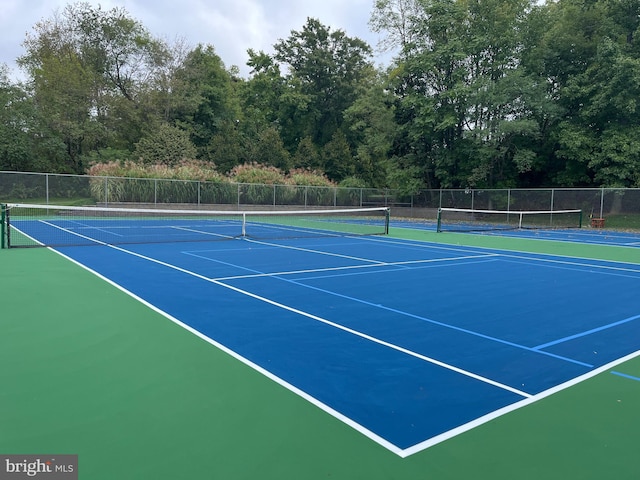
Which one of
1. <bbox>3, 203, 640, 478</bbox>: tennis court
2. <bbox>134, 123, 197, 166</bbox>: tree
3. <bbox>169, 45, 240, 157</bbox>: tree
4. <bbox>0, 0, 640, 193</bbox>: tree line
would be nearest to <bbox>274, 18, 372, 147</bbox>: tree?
<bbox>0, 0, 640, 193</bbox>: tree line

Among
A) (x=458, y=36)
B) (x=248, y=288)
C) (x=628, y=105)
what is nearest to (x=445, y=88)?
(x=458, y=36)

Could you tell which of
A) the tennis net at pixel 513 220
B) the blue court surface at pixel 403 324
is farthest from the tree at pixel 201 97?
the blue court surface at pixel 403 324

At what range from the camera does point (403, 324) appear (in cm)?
609

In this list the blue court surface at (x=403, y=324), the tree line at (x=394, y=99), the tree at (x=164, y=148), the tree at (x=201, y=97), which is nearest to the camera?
the blue court surface at (x=403, y=324)

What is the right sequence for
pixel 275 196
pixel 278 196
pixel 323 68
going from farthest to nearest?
pixel 323 68 → pixel 278 196 → pixel 275 196

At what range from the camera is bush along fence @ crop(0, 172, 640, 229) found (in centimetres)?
2541

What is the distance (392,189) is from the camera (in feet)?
126

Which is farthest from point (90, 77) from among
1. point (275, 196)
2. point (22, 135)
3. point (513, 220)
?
point (513, 220)

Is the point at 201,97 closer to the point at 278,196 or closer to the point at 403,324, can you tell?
the point at 278,196

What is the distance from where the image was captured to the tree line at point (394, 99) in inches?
1200

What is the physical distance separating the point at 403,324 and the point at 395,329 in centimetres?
27

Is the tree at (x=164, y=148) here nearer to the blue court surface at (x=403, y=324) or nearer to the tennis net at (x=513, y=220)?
the tennis net at (x=513, y=220)

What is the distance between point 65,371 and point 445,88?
34641 millimetres

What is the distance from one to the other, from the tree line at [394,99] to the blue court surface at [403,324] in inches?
868
